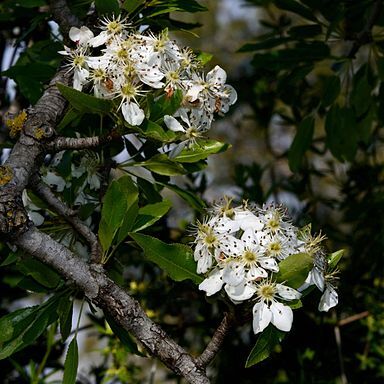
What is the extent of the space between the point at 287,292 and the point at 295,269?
0.13 feet

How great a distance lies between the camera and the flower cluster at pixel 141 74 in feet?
4.17

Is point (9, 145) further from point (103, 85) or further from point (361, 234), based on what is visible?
point (361, 234)

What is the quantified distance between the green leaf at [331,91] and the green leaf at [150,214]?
0.95 meters

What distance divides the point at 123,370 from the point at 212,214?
0.86 meters

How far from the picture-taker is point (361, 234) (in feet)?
8.36

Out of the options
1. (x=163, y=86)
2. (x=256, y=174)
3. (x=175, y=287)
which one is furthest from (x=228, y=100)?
(x=256, y=174)

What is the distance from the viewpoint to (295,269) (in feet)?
3.84

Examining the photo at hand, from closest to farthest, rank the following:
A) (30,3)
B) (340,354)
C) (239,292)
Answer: (239,292) < (30,3) < (340,354)

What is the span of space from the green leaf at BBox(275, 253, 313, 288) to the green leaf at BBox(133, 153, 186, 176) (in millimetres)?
310

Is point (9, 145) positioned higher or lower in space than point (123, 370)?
higher

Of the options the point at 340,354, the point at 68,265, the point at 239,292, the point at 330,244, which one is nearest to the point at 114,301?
the point at 68,265

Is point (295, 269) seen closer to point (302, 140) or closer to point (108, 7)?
point (108, 7)

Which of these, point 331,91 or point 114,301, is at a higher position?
point 114,301

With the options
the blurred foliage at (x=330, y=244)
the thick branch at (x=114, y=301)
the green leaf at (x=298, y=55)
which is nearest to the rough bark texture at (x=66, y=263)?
the thick branch at (x=114, y=301)
